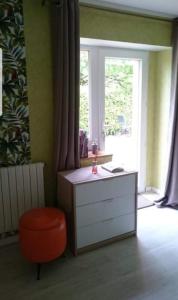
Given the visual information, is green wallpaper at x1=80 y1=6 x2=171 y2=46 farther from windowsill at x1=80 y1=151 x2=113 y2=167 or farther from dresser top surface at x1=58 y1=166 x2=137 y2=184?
dresser top surface at x1=58 y1=166 x2=137 y2=184

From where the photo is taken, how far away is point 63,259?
240 centimetres

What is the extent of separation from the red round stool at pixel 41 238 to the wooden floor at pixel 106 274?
0.60 ft

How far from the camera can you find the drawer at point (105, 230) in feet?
8.04

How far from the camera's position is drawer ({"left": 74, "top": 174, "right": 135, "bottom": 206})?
236 centimetres

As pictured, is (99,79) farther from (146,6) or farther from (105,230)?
(105,230)

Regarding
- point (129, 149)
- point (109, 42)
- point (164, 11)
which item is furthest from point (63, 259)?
point (164, 11)

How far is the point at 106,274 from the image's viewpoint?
85.6 inches

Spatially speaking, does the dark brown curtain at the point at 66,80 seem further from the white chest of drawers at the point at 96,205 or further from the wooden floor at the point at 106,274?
the wooden floor at the point at 106,274

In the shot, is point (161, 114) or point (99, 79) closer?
point (99, 79)

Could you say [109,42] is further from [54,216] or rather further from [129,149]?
[54,216]

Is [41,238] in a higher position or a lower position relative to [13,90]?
lower

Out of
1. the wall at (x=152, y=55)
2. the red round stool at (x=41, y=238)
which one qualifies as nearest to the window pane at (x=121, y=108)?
the wall at (x=152, y=55)

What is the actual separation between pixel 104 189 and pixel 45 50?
4.80 feet

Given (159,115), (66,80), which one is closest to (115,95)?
(159,115)
